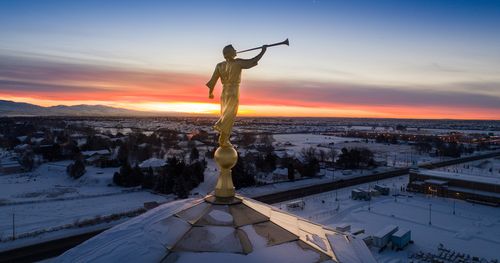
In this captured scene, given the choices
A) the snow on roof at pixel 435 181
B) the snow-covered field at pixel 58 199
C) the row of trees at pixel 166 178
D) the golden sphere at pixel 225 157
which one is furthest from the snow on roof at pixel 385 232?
the golden sphere at pixel 225 157

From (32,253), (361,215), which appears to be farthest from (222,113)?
(361,215)

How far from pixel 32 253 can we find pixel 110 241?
811 inches

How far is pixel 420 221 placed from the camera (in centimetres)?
3097

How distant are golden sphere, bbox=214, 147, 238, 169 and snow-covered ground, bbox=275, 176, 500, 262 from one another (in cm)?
2174

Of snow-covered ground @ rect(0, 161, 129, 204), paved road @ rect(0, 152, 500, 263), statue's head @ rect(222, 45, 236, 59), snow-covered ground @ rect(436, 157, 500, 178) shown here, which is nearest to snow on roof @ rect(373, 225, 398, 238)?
paved road @ rect(0, 152, 500, 263)

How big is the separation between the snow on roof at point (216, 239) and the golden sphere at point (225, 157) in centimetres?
44

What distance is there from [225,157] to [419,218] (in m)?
31.7

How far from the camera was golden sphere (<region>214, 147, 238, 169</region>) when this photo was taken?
14.5 ft

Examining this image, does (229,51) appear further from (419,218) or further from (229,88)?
(419,218)

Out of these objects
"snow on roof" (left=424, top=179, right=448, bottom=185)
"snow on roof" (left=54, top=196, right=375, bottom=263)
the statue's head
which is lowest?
"snow on roof" (left=424, top=179, right=448, bottom=185)

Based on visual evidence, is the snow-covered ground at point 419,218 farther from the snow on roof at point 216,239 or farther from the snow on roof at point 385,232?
the snow on roof at point 216,239

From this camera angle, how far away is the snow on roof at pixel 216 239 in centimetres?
376

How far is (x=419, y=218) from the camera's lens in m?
31.9

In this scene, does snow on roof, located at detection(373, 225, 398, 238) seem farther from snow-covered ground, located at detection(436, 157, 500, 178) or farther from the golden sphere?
snow-covered ground, located at detection(436, 157, 500, 178)
